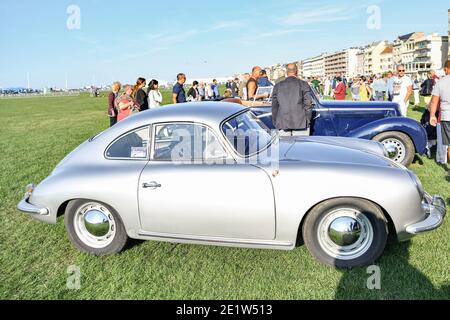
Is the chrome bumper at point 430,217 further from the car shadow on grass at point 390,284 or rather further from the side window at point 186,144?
the side window at point 186,144

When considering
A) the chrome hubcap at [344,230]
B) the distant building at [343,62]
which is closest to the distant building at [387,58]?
the distant building at [343,62]

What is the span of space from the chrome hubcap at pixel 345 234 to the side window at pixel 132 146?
1.87 m

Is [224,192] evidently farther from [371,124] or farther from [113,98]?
[113,98]

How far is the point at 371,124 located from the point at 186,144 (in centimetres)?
438

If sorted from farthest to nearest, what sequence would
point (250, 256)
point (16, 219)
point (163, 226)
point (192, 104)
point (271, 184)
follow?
point (16, 219) < point (192, 104) < point (250, 256) < point (163, 226) < point (271, 184)

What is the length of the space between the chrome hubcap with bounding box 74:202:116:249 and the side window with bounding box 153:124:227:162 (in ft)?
2.65

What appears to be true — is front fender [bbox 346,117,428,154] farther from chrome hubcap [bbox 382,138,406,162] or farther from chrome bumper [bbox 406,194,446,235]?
chrome bumper [bbox 406,194,446,235]

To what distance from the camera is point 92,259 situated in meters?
3.76

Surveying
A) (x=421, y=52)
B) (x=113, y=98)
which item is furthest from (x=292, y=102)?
(x=421, y=52)
